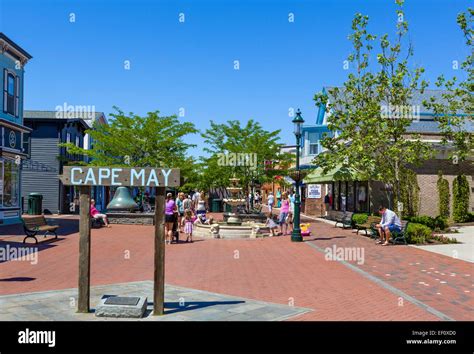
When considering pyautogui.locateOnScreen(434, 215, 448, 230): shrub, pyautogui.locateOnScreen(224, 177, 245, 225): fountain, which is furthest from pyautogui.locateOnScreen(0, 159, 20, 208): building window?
pyautogui.locateOnScreen(434, 215, 448, 230): shrub

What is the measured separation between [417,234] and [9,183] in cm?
1912

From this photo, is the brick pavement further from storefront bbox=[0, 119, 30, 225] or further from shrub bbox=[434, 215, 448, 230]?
storefront bbox=[0, 119, 30, 225]

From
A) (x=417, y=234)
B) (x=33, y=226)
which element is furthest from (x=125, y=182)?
(x=417, y=234)

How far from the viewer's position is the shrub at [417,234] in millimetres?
16553

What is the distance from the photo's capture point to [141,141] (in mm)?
26875

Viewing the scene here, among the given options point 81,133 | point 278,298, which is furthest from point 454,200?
point 81,133

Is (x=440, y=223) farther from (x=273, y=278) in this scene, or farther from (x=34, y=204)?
(x=34, y=204)

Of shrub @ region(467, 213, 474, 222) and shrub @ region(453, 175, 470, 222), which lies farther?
shrub @ region(467, 213, 474, 222)

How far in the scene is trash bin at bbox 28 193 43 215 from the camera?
29.6 metres
